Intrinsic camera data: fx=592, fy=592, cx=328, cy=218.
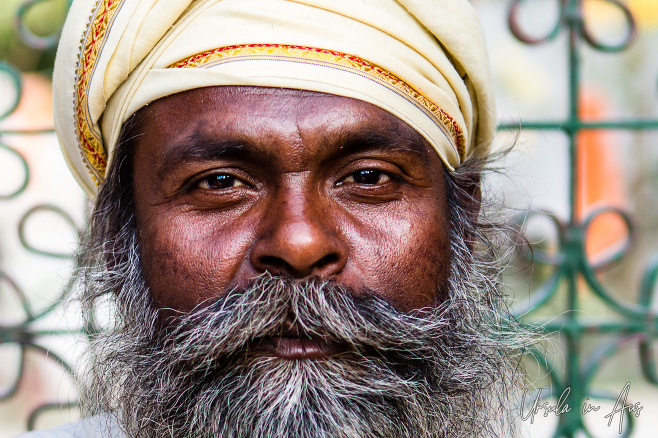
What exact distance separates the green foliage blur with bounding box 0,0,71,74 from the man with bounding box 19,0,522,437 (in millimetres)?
858

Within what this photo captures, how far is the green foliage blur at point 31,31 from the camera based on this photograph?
244cm

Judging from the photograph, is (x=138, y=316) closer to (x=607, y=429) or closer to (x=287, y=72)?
(x=287, y=72)

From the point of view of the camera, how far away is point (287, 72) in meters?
1.45

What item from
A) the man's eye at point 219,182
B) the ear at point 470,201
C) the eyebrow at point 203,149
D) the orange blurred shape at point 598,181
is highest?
the orange blurred shape at point 598,181

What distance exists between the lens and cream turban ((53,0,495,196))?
147 centimetres

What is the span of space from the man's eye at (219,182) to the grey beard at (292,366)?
0.29 meters

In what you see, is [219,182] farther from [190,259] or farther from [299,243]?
[299,243]

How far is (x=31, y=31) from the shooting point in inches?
97.2

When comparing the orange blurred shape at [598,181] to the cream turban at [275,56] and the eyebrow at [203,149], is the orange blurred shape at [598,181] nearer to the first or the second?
the cream turban at [275,56]

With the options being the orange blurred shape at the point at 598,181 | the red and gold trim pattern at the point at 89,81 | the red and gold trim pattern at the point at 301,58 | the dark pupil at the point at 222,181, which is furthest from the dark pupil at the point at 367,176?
the orange blurred shape at the point at 598,181

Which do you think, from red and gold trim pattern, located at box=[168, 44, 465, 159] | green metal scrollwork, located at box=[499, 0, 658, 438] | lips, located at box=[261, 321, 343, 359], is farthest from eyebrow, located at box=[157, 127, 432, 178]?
green metal scrollwork, located at box=[499, 0, 658, 438]

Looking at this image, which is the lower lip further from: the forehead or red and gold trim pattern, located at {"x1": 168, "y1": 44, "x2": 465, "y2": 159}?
red and gold trim pattern, located at {"x1": 168, "y1": 44, "x2": 465, "y2": 159}

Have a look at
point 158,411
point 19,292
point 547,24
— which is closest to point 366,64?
point 158,411

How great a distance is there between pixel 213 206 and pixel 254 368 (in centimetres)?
43
